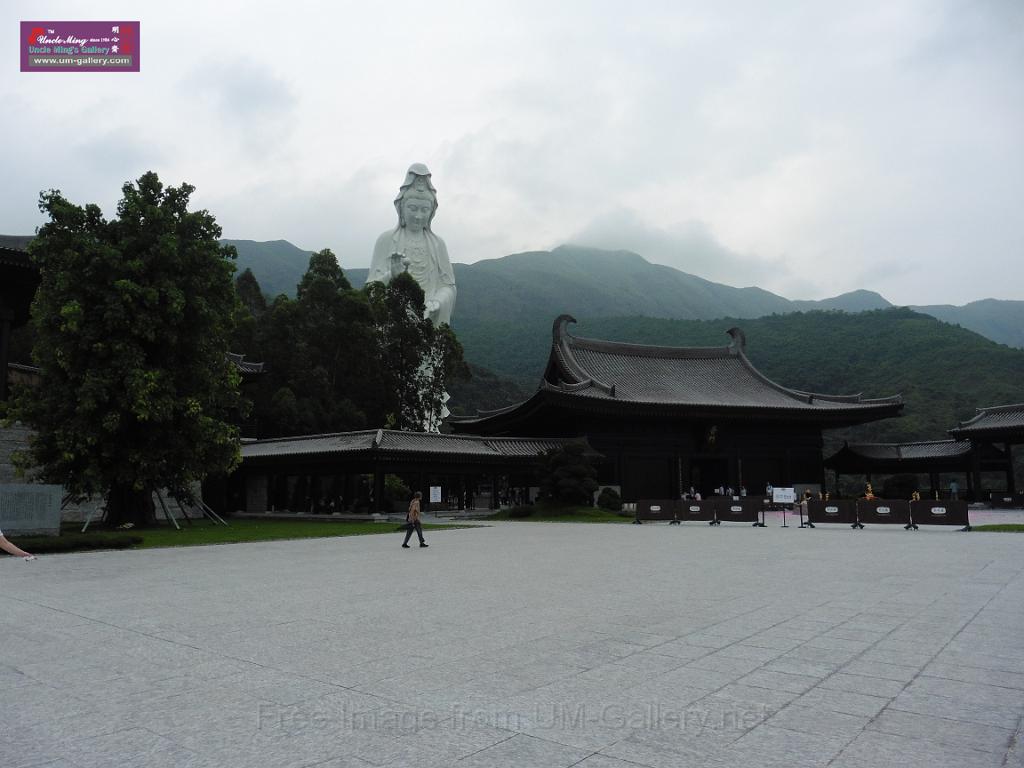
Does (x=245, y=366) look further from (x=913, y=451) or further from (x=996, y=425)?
(x=913, y=451)

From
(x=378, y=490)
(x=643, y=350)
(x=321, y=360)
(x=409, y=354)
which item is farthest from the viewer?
(x=643, y=350)

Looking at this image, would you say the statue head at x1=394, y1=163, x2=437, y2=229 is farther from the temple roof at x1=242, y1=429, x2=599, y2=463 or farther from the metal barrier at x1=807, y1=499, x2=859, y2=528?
the metal barrier at x1=807, y1=499, x2=859, y2=528

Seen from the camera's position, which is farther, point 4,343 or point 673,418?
point 673,418

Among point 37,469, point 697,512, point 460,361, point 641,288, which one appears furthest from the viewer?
point 641,288

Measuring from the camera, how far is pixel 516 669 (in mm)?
5152

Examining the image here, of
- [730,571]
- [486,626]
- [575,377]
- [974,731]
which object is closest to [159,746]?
[486,626]

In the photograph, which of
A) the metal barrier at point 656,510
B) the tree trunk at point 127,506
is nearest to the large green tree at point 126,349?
the tree trunk at point 127,506

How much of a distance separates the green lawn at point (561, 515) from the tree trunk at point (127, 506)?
40.6 feet

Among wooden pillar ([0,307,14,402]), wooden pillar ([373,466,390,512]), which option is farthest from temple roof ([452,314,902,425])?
wooden pillar ([0,307,14,402])

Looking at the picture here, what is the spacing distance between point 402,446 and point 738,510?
1231 cm

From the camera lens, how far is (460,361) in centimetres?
4322

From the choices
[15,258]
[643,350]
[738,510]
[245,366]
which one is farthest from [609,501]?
[15,258]

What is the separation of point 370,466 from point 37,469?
425 inches

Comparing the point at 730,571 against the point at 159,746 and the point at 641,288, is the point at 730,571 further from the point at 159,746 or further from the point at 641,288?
the point at 641,288
